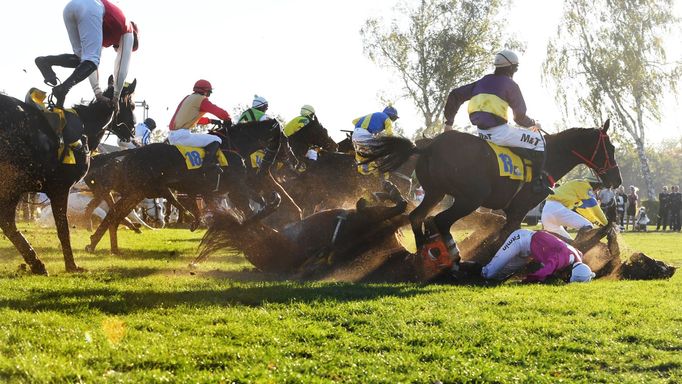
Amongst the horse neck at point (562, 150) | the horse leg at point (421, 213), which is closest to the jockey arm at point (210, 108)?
the horse leg at point (421, 213)

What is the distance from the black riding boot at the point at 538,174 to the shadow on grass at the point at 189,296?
249 cm

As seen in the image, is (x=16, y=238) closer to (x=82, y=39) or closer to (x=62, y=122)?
(x=62, y=122)

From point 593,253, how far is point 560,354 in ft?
16.8

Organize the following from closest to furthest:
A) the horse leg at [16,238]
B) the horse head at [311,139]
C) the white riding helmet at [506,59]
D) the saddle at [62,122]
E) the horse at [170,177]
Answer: the saddle at [62,122] → the horse leg at [16,238] → the white riding helmet at [506,59] → the horse at [170,177] → the horse head at [311,139]

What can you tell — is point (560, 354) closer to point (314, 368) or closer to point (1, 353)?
point (314, 368)

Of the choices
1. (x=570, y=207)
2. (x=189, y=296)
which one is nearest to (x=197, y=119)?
(x=189, y=296)

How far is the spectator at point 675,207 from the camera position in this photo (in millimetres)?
29656

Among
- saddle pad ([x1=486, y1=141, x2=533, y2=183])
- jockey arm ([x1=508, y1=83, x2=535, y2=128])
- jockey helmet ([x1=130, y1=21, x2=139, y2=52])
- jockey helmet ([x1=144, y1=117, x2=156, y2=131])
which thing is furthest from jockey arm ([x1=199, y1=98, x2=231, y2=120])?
jockey helmet ([x1=144, y1=117, x2=156, y2=131])

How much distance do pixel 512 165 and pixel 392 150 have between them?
4.74 ft

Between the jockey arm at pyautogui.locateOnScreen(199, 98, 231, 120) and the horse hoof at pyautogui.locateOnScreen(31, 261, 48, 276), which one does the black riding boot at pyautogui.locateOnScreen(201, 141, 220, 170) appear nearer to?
the jockey arm at pyautogui.locateOnScreen(199, 98, 231, 120)

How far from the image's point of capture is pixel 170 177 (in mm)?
11055

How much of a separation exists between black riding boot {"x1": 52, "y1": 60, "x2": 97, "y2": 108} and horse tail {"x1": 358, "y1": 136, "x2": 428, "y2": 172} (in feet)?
10.3

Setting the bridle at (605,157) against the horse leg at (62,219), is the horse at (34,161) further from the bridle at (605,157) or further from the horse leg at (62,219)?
the bridle at (605,157)

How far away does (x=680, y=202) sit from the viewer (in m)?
30.0
